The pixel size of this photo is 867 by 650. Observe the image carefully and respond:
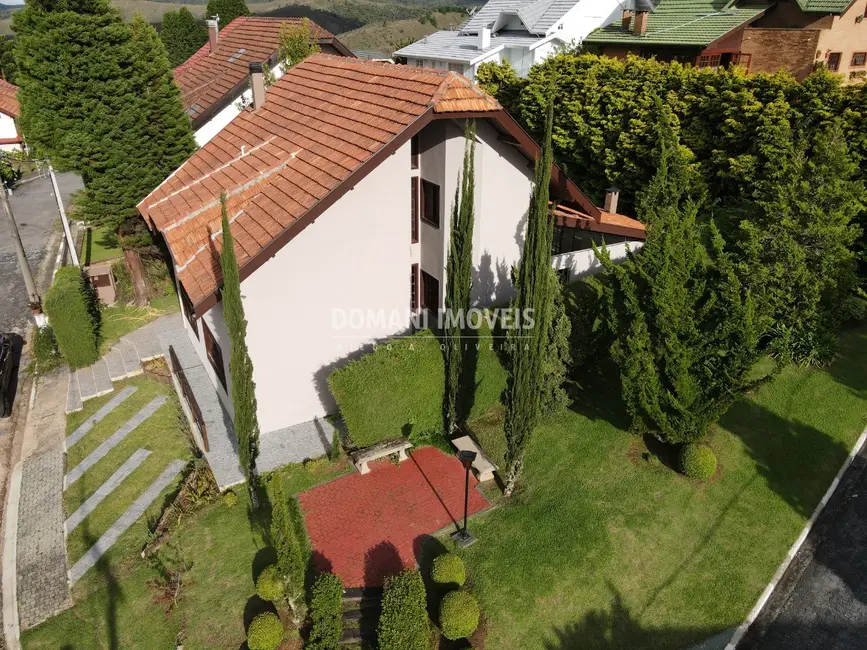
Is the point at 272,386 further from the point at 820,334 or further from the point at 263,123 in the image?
the point at 820,334

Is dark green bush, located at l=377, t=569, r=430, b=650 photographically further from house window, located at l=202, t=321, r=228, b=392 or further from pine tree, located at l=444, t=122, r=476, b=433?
house window, located at l=202, t=321, r=228, b=392

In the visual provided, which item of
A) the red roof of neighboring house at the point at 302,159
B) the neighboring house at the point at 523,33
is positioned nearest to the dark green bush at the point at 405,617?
the red roof of neighboring house at the point at 302,159

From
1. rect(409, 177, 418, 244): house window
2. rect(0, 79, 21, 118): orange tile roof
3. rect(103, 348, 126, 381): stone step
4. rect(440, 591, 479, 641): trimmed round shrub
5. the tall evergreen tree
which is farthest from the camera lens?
rect(0, 79, 21, 118): orange tile roof

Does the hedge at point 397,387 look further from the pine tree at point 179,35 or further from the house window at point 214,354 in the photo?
the pine tree at point 179,35

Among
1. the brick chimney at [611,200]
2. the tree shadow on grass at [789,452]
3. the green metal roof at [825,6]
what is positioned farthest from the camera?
the green metal roof at [825,6]

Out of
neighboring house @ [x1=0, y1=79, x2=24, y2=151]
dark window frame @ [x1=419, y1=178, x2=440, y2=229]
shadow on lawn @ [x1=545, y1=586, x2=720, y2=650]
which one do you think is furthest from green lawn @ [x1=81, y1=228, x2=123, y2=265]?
neighboring house @ [x1=0, y1=79, x2=24, y2=151]

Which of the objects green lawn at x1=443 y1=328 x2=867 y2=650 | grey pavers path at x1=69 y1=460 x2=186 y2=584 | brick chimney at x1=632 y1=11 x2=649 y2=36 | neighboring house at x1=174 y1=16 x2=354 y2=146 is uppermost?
brick chimney at x1=632 y1=11 x2=649 y2=36

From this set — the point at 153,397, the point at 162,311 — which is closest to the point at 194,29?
the point at 162,311
